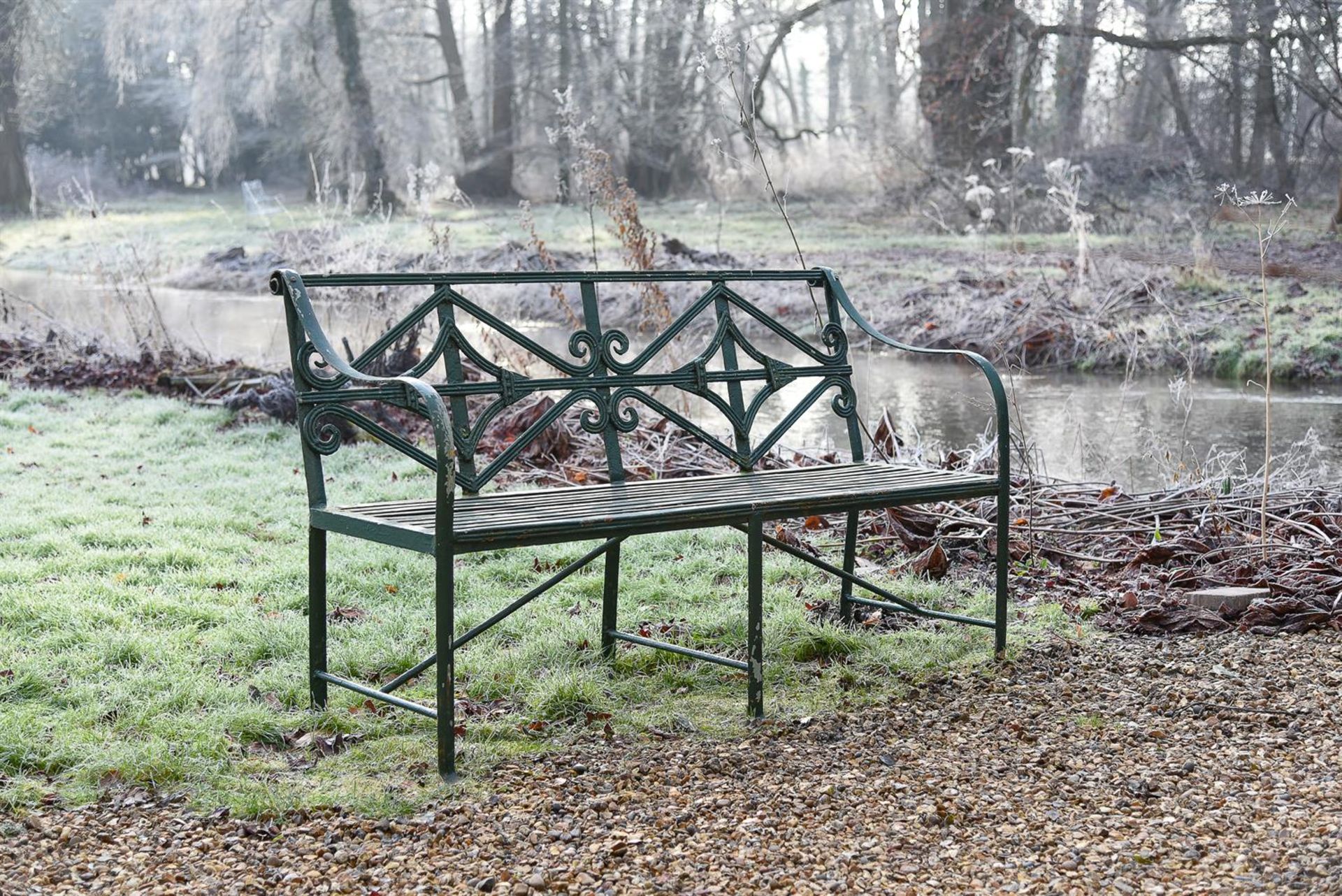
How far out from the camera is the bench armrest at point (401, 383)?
2801 millimetres

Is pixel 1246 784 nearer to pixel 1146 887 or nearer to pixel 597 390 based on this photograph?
pixel 1146 887

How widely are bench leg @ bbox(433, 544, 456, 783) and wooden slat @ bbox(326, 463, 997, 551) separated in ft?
0.23

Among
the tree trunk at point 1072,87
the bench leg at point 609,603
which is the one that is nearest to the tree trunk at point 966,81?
the tree trunk at point 1072,87

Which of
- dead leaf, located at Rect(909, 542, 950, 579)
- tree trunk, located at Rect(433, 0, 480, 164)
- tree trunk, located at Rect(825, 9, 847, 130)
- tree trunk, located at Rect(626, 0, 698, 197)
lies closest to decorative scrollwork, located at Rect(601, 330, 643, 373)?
dead leaf, located at Rect(909, 542, 950, 579)

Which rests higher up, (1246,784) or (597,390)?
(597,390)

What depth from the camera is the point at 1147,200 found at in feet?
61.0

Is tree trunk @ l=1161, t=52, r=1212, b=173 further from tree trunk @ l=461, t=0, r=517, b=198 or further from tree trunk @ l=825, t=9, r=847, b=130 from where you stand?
tree trunk @ l=461, t=0, r=517, b=198

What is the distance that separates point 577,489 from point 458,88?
27152 millimetres

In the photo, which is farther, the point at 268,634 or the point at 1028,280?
the point at 1028,280

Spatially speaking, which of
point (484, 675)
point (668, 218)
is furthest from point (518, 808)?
point (668, 218)

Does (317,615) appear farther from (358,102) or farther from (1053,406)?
(358,102)

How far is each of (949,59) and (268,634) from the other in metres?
16.6

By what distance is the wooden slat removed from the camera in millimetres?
2994

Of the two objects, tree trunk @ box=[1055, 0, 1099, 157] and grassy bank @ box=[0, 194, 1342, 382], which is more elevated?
tree trunk @ box=[1055, 0, 1099, 157]
